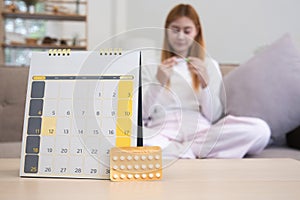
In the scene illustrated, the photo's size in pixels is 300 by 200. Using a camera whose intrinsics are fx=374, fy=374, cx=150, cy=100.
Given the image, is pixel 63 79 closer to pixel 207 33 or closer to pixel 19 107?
pixel 19 107

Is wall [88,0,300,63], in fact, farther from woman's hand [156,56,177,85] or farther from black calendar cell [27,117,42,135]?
black calendar cell [27,117,42,135]

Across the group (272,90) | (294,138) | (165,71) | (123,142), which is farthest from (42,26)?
(123,142)

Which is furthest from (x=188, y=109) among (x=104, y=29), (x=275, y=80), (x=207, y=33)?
(x=104, y=29)

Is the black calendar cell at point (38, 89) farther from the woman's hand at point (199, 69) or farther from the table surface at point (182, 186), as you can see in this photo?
the woman's hand at point (199, 69)

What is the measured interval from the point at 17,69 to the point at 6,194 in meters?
1.37

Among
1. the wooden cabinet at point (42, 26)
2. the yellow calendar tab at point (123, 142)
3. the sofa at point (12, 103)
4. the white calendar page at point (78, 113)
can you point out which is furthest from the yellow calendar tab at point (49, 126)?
the wooden cabinet at point (42, 26)

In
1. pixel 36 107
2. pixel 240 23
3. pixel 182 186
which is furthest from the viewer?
pixel 240 23

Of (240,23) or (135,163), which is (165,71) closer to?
(135,163)

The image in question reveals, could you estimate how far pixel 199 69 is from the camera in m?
0.85

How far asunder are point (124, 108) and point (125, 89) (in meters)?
0.03

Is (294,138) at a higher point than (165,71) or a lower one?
lower

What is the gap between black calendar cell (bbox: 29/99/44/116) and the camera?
57 cm

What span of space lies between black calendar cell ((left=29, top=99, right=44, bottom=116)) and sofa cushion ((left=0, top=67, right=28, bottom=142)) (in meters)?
1.06

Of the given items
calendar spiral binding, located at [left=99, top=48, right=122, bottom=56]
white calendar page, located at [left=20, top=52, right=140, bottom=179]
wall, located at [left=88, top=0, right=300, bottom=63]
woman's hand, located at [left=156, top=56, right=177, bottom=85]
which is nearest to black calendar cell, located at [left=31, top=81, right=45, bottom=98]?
white calendar page, located at [left=20, top=52, right=140, bottom=179]
